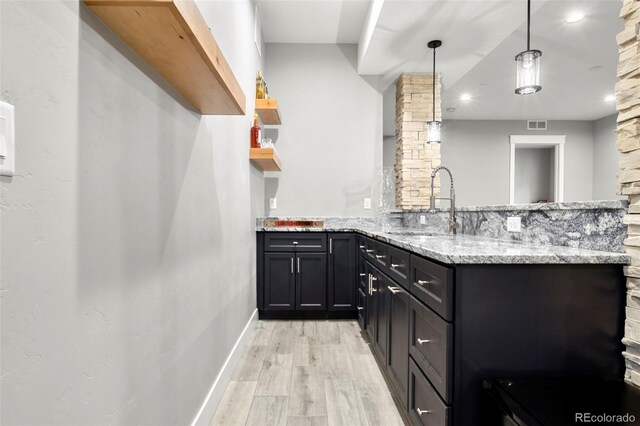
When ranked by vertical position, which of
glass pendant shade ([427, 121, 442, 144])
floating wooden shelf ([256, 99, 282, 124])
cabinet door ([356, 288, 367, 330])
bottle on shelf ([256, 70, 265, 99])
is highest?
bottle on shelf ([256, 70, 265, 99])

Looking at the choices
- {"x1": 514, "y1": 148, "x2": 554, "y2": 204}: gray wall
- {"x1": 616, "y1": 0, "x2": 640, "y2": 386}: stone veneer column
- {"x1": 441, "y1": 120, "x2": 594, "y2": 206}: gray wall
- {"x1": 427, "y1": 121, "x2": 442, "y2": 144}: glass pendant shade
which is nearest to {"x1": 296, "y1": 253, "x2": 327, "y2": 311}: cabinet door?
{"x1": 427, "y1": 121, "x2": 442, "y2": 144}: glass pendant shade

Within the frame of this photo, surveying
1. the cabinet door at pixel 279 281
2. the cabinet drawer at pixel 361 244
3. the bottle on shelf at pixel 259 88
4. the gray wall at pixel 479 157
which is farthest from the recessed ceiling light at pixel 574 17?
the cabinet door at pixel 279 281

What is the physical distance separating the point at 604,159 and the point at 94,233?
11.9 ft

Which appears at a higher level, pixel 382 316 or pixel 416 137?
pixel 416 137

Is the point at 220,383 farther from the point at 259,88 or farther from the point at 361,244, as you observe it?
the point at 259,88

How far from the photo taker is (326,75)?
3.86 m

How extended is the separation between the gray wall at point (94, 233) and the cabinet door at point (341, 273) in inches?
73.9

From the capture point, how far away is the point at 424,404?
1330 mm

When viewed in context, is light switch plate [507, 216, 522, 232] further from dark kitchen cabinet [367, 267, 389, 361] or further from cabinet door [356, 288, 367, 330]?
cabinet door [356, 288, 367, 330]

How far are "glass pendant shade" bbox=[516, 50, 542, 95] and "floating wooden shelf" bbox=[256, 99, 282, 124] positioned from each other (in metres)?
1.99

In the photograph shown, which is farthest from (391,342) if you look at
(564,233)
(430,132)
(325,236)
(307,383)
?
(430,132)

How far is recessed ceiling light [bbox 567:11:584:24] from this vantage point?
3.03 m

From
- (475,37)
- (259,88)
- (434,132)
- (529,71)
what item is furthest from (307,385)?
(475,37)

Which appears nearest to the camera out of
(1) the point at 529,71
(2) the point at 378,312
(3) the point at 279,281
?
(1) the point at 529,71
